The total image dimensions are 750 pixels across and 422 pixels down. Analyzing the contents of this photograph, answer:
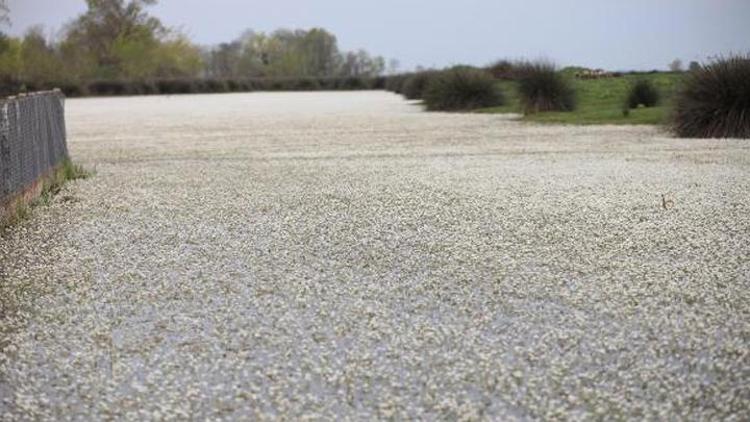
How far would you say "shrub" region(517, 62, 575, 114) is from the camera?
14500mm

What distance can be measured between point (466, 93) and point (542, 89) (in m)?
3.12

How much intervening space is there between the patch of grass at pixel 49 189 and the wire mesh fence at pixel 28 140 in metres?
0.07

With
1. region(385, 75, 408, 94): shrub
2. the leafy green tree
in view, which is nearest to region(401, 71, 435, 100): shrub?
region(385, 75, 408, 94): shrub

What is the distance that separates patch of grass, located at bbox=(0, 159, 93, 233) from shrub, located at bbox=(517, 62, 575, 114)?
9.30m

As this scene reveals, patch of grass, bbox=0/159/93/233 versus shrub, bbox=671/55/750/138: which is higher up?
shrub, bbox=671/55/750/138

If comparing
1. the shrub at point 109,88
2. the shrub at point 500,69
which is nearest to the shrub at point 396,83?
the shrub at point 500,69

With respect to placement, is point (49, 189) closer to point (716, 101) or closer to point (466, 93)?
point (716, 101)

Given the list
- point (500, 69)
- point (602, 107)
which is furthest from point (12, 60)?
point (602, 107)

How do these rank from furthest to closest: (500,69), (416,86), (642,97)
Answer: (416,86) < (500,69) < (642,97)

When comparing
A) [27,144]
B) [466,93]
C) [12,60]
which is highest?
[12,60]

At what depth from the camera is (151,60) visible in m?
48.2

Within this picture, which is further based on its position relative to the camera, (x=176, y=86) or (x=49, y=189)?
(x=176, y=86)

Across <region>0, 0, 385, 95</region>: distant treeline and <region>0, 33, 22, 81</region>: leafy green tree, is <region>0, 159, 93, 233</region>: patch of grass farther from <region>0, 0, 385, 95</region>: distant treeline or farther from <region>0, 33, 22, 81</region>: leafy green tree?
<region>0, 33, 22, 81</region>: leafy green tree

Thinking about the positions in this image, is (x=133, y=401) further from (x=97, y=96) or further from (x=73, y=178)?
(x=97, y=96)
